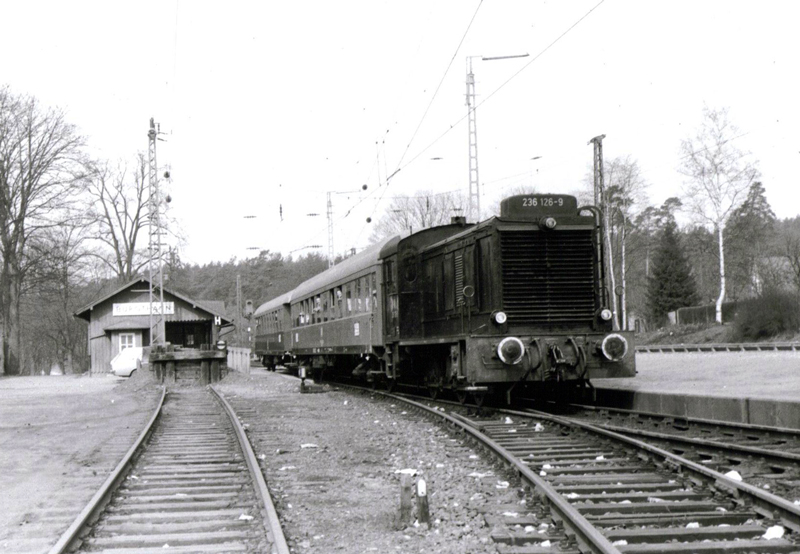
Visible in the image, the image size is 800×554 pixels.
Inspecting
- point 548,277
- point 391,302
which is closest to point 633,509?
point 548,277

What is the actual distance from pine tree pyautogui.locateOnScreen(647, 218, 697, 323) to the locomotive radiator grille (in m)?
39.0

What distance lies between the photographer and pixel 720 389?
52.1 feet

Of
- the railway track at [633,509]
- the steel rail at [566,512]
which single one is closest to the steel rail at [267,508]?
the railway track at [633,509]

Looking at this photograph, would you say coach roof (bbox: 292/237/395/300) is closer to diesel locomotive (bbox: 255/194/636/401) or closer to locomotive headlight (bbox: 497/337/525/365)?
diesel locomotive (bbox: 255/194/636/401)

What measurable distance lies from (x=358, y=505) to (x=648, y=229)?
62.1m

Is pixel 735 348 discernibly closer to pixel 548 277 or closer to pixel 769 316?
pixel 769 316

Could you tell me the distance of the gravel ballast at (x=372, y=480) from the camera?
6.05 meters

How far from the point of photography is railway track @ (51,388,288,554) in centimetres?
587

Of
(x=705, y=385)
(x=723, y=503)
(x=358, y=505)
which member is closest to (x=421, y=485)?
(x=358, y=505)

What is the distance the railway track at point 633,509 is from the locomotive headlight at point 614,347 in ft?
12.1

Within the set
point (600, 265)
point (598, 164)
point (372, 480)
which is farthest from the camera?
point (598, 164)

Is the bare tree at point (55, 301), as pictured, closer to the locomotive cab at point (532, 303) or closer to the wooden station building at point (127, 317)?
the wooden station building at point (127, 317)

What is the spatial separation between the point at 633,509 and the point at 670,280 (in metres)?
46.8

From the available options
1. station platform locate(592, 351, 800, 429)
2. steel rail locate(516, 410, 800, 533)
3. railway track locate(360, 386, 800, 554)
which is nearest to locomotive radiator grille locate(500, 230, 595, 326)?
station platform locate(592, 351, 800, 429)
